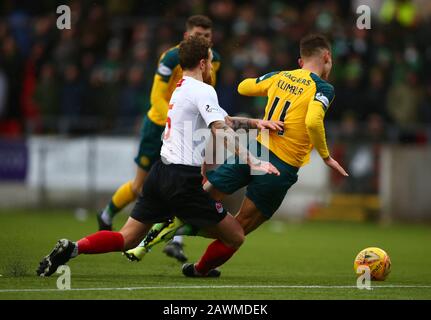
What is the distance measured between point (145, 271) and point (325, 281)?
6.07 ft

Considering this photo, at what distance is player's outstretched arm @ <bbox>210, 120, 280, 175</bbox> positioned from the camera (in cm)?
876

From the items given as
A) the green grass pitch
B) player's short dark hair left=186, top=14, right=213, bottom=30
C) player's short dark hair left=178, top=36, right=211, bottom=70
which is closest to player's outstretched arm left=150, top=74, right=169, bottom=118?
player's short dark hair left=186, top=14, right=213, bottom=30

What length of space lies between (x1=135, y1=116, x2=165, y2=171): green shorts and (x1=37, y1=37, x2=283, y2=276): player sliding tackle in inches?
115

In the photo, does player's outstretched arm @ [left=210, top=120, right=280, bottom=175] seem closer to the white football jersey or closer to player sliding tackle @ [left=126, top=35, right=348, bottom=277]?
the white football jersey

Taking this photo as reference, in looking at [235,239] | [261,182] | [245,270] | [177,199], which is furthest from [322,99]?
[245,270]

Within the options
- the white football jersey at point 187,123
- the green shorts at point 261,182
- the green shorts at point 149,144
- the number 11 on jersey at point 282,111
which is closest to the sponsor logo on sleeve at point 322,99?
the number 11 on jersey at point 282,111

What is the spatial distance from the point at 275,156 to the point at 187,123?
1.29 meters

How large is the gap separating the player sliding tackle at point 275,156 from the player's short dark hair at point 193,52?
106cm

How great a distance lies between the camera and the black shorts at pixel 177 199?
906 cm

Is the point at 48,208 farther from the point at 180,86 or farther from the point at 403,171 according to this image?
the point at 180,86

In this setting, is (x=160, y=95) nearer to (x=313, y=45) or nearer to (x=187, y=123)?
(x=313, y=45)

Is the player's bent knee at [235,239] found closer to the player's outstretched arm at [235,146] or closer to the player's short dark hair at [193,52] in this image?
the player's outstretched arm at [235,146]

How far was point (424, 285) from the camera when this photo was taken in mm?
9711

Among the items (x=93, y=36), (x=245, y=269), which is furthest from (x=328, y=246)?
(x=93, y=36)
